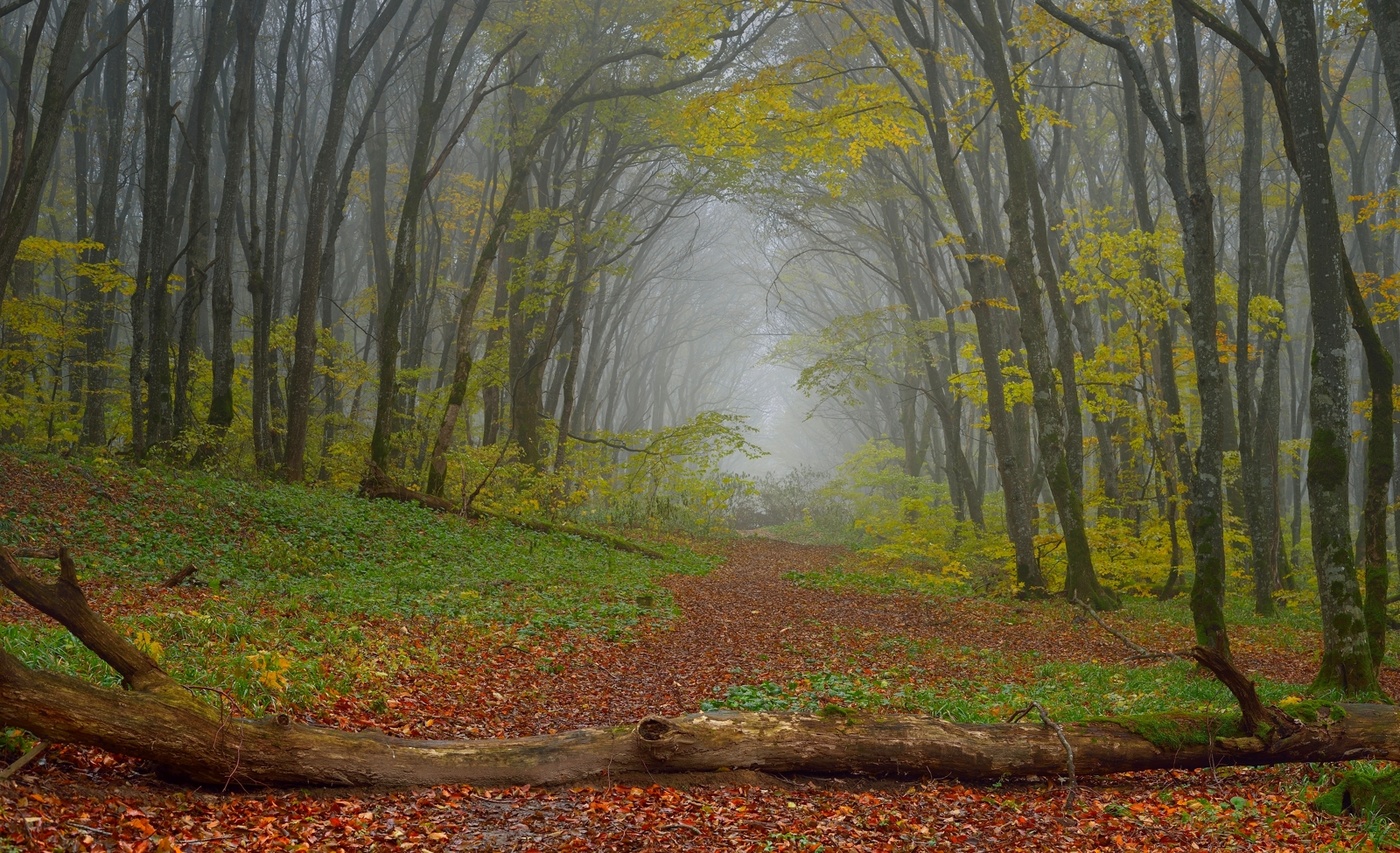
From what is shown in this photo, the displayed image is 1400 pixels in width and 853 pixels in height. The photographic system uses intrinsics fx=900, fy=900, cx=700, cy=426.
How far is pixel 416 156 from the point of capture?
1514 centimetres

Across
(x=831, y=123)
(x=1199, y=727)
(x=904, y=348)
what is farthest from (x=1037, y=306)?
(x=904, y=348)

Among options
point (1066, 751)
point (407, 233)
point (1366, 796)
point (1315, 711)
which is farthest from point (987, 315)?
point (1366, 796)

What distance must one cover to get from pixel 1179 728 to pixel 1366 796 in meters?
0.99

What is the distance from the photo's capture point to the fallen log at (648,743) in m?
4.12

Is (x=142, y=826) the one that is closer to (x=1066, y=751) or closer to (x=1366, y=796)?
(x=1066, y=751)

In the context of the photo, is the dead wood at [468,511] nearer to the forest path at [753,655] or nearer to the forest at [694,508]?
the forest at [694,508]

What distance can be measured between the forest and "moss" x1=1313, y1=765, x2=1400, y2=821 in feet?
0.09

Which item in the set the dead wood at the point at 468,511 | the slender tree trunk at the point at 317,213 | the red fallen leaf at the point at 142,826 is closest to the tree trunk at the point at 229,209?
the slender tree trunk at the point at 317,213

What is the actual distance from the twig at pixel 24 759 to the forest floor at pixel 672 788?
75 millimetres

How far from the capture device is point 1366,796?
4586 millimetres

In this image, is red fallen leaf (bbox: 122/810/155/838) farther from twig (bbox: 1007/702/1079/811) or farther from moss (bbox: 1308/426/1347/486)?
moss (bbox: 1308/426/1347/486)

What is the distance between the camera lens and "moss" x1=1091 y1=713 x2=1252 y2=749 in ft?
17.7

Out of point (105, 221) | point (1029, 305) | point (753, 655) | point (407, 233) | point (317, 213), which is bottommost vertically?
point (753, 655)

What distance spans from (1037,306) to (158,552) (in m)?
11.0
